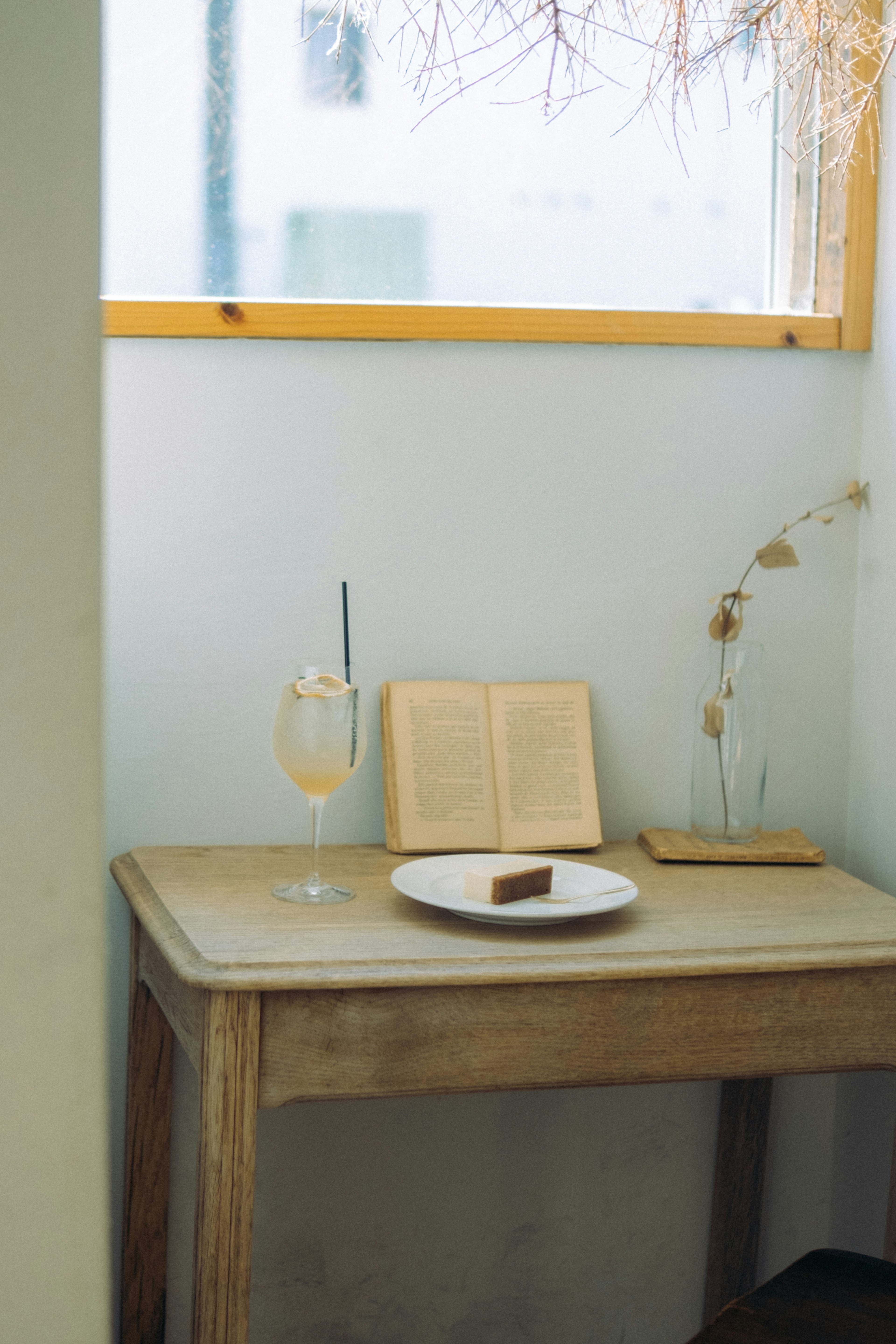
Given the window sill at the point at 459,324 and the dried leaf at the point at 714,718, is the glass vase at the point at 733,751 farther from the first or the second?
the window sill at the point at 459,324

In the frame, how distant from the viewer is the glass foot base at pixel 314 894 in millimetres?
1239

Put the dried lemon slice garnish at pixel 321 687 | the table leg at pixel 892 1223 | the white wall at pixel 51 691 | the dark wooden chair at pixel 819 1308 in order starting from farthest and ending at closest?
the table leg at pixel 892 1223 → the dried lemon slice garnish at pixel 321 687 → the dark wooden chair at pixel 819 1308 → the white wall at pixel 51 691

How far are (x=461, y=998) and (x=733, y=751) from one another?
0.62m

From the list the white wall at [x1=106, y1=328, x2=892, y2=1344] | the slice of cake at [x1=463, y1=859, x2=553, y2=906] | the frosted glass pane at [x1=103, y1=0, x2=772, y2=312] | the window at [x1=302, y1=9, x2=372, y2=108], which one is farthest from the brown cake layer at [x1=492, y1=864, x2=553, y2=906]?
→ the window at [x1=302, y1=9, x2=372, y2=108]

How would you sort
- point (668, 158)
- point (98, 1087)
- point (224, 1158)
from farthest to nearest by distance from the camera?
point (668, 158) → point (224, 1158) → point (98, 1087)

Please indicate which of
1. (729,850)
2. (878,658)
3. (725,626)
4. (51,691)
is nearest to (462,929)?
(729,850)

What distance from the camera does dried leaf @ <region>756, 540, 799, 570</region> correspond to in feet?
5.01

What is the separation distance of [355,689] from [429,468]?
39 cm

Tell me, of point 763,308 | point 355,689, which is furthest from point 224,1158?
point 763,308

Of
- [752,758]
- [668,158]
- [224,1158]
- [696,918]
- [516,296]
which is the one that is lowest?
[224,1158]

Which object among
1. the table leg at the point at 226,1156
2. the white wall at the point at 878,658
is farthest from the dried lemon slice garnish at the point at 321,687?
the white wall at the point at 878,658

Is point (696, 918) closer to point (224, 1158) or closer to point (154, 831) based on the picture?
point (224, 1158)

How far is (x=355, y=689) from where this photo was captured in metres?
1.25

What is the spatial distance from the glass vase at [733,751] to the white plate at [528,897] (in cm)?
23
